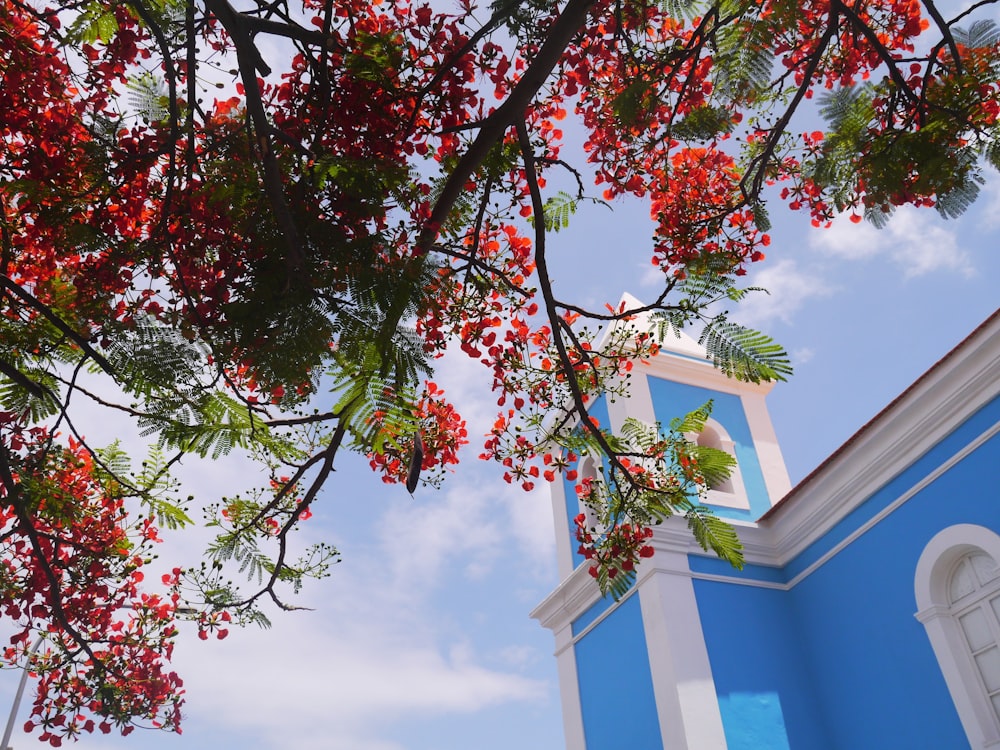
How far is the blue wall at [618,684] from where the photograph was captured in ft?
27.9

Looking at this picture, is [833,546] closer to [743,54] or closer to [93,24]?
[743,54]

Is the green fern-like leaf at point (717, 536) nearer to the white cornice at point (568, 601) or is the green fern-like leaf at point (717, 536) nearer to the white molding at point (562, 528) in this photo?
the white cornice at point (568, 601)

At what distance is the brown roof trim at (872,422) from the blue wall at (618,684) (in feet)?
7.21

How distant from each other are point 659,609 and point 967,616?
119 inches

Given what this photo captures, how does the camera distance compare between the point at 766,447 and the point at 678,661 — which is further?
the point at 766,447

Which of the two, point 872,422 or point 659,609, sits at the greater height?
point 872,422

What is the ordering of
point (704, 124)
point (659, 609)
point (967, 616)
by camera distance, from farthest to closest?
point (659, 609) → point (967, 616) → point (704, 124)

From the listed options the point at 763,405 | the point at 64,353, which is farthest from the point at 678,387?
the point at 64,353

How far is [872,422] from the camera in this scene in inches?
312

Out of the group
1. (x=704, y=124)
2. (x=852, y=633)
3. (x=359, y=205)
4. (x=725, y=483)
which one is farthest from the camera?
(x=725, y=483)

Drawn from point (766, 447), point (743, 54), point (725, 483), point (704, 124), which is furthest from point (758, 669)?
point (743, 54)

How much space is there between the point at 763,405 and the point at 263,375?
10852mm

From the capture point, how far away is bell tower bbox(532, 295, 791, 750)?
815 cm

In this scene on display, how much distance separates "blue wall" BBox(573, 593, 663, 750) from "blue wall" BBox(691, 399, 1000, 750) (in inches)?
31.3
